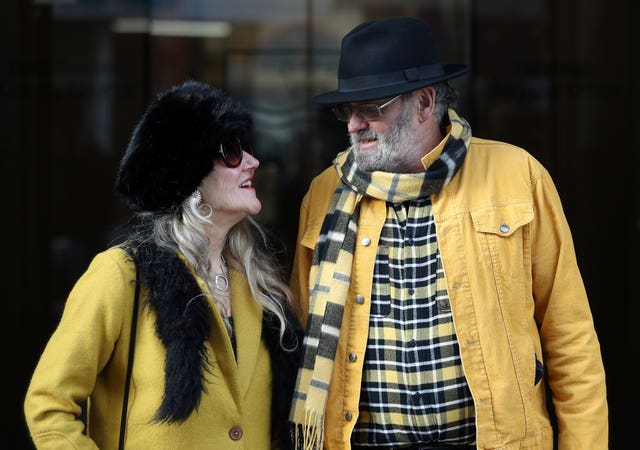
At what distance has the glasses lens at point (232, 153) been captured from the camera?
3191 millimetres

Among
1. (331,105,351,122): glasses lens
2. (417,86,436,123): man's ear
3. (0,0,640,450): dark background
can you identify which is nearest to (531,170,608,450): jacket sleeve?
(417,86,436,123): man's ear

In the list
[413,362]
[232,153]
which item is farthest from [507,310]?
[232,153]

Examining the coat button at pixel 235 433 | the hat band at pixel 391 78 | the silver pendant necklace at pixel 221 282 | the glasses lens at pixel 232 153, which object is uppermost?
the hat band at pixel 391 78

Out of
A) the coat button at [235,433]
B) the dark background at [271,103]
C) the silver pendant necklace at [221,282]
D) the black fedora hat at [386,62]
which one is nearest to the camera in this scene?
the coat button at [235,433]

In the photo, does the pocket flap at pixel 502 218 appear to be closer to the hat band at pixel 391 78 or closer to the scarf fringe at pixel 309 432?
the hat band at pixel 391 78

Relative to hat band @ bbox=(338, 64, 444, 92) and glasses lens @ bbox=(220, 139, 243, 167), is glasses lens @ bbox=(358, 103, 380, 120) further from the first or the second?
glasses lens @ bbox=(220, 139, 243, 167)

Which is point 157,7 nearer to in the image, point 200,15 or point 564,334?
point 200,15

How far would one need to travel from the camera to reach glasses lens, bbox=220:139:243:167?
319 centimetres

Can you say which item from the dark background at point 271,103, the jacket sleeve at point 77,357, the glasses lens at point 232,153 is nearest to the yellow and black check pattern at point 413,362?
the glasses lens at point 232,153

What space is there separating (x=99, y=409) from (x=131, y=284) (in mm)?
405

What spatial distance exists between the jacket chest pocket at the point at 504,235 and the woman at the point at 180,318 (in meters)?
0.72

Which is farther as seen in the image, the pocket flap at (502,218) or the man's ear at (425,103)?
the man's ear at (425,103)

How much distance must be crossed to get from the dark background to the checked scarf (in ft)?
7.81

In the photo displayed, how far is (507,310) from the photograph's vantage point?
10.2 feet
